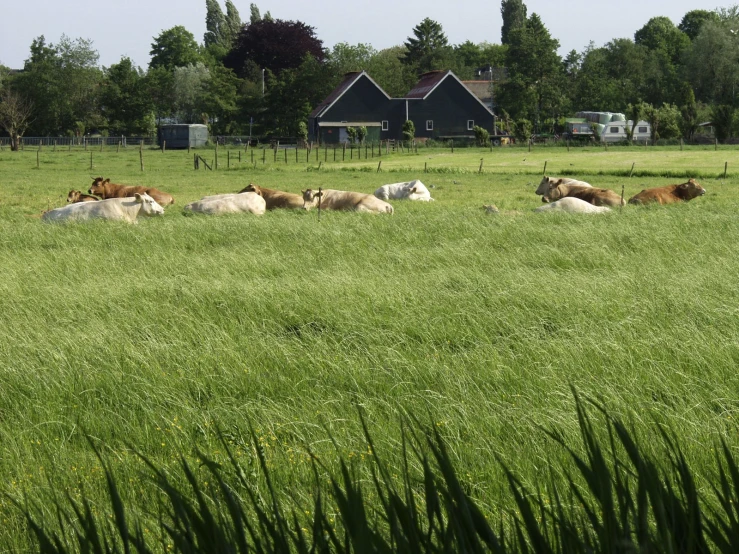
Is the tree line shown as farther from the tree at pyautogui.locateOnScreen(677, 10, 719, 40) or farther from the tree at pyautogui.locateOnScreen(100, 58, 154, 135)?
the tree at pyautogui.locateOnScreen(677, 10, 719, 40)

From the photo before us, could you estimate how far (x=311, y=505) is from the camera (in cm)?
385

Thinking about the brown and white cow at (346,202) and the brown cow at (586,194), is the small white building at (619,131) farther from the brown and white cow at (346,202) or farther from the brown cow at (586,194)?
the brown and white cow at (346,202)

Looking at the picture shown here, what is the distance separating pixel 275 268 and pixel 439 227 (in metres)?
4.14

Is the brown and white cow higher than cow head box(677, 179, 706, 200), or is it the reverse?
cow head box(677, 179, 706, 200)

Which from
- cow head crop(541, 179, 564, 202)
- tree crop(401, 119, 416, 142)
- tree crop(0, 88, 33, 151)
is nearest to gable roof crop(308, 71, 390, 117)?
tree crop(401, 119, 416, 142)

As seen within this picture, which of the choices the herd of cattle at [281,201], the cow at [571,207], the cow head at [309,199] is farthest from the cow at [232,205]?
the cow at [571,207]

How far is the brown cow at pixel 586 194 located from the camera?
62.5 feet

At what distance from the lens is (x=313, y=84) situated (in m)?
90.2

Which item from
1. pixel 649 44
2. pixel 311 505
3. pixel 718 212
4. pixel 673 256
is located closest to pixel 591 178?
pixel 718 212

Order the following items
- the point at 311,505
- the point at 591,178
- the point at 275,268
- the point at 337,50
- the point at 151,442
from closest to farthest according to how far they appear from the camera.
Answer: the point at 311,505, the point at 151,442, the point at 275,268, the point at 591,178, the point at 337,50

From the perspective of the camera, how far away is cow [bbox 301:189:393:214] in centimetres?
1831

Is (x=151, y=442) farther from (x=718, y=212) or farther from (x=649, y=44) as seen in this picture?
(x=649, y=44)

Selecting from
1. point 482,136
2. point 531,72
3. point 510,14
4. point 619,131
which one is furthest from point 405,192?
point 510,14

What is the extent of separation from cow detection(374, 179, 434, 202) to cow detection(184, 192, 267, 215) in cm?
619
